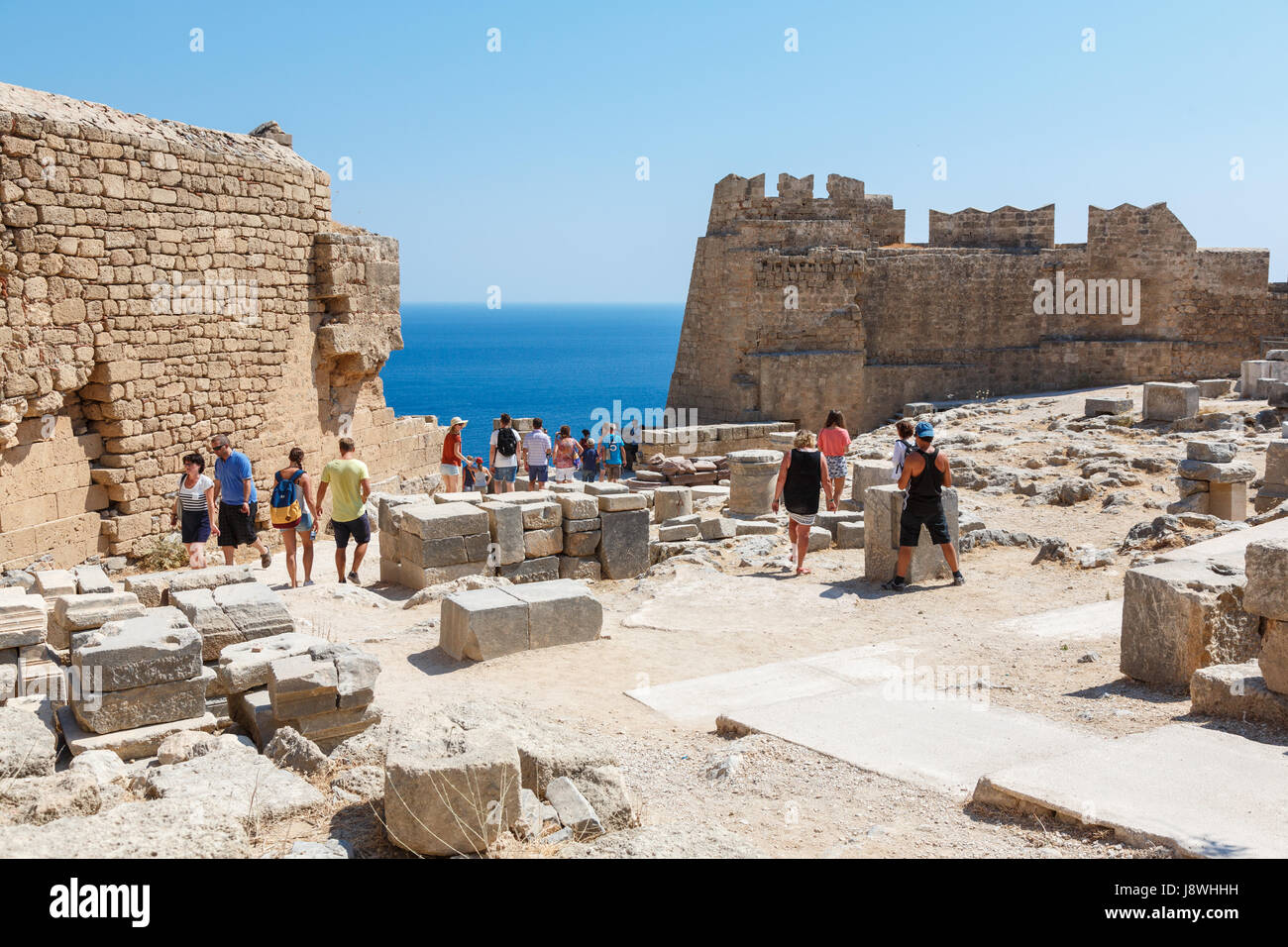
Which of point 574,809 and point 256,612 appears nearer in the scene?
point 574,809

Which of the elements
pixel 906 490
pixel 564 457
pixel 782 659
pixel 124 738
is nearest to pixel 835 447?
pixel 564 457

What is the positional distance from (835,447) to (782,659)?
19.8ft

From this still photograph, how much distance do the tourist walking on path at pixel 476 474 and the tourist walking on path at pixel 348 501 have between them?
5.40m

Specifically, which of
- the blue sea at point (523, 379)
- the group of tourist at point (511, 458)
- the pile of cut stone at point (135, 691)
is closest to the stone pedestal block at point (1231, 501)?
the group of tourist at point (511, 458)

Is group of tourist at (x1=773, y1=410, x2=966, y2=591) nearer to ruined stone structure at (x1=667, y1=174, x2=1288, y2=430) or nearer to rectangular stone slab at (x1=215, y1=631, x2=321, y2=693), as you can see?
rectangular stone slab at (x1=215, y1=631, x2=321, y2=693)

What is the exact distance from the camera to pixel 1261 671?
5559 mm

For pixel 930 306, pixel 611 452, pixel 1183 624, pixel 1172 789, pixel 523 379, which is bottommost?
pixel 1172 789

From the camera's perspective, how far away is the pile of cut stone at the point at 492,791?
169 inches

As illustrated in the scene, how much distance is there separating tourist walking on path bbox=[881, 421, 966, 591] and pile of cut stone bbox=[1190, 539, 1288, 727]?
3638 mm

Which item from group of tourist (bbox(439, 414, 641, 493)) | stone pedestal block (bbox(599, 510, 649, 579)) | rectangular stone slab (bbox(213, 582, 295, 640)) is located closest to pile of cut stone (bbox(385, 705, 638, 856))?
rectangular stone slab (bbox(213, 582, 295, 640))

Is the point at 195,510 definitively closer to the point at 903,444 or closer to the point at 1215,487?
the point at 903,444

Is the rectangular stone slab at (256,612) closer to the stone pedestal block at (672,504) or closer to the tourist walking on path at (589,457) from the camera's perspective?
the stone pedestal block at (672,504)

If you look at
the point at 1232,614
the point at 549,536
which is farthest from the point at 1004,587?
the point at 549,536

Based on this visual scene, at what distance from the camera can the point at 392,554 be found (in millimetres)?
10328
